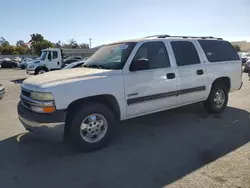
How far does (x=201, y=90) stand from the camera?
5883mm

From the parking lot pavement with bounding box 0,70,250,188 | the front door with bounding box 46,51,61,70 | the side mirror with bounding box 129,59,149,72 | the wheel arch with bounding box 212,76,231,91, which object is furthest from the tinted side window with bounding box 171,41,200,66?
the front door with bounding box 46,51,61,70

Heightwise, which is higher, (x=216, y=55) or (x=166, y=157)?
(x=216, y=55)

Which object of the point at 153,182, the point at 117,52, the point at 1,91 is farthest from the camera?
the point at 1,91

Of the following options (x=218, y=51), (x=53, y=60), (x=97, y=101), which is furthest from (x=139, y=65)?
(x=53, y=60)

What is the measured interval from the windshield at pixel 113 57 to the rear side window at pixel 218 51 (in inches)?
83.8

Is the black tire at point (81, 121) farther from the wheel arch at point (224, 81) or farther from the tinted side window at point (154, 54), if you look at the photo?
the wheel arch at point (224, 81)

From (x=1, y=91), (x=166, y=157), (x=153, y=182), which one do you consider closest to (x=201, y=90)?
(x=166, y=157)

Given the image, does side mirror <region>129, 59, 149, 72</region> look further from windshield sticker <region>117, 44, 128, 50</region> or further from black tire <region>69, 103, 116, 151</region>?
black tire <region>69, 103, 116, 151</region>

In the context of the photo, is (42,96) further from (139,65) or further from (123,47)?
(123,47)

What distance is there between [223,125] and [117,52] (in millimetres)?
2762

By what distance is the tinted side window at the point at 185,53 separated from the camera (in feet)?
17.9

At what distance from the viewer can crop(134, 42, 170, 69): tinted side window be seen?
4.92m

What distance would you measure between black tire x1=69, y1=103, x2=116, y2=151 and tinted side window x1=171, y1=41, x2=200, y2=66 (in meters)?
1.97

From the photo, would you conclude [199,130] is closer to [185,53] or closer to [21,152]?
[185,53]
